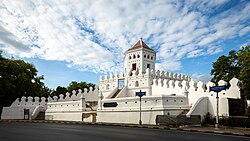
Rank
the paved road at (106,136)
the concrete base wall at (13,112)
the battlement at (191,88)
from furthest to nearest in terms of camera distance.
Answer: the concrete base wall at (13,112), the battlement at (191,88), the paved road at (106,136)

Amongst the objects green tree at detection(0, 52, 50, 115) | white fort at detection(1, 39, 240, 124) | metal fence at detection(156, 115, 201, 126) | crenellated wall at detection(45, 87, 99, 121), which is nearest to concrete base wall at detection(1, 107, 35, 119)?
white fort at detection(1, 39, 240, 124)

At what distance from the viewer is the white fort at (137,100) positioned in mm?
23094

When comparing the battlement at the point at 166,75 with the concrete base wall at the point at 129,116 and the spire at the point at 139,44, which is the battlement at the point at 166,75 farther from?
the concrete base wall at the point at 129,116

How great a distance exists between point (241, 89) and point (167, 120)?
817 centimetres

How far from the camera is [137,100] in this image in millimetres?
24984

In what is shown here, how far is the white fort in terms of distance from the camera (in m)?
23.1

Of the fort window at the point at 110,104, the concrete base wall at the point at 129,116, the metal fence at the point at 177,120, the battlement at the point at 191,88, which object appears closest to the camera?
the metal fence at the point at 177,120

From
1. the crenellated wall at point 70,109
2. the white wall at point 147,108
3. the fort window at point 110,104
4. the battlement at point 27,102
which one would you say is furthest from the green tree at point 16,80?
the white wall at point 147,108

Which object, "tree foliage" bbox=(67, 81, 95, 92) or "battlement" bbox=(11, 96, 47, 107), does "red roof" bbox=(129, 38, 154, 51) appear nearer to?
"battlement" bbox=(11, 96, 47, 107)

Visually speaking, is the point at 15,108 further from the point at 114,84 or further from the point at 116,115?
the point at 116,115

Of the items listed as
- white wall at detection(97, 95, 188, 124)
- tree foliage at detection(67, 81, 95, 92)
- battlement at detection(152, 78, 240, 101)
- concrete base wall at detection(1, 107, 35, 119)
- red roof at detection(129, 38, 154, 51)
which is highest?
red roof at detection(129, 38, 154, 51)

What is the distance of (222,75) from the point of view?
3575 cm

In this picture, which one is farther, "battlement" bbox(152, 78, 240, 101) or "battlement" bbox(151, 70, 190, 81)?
"battlement" bbox(151, 70, 190, 81)

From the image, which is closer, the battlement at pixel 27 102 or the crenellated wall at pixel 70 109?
the crenellated wall at pixel 70 109
